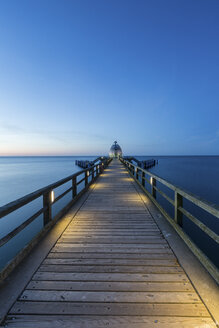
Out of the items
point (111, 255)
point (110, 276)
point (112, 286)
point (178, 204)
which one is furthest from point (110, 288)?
point (178, 204)

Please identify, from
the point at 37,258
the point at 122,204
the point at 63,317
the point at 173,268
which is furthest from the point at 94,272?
the point at 122,204

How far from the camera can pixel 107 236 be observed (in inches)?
137

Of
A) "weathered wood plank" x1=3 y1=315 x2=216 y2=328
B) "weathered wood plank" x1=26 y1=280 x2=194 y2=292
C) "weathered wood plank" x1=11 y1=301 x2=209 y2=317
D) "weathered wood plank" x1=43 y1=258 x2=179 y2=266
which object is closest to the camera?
"weathered wood plank" x1=3 y1=315 x2=216 y2=328

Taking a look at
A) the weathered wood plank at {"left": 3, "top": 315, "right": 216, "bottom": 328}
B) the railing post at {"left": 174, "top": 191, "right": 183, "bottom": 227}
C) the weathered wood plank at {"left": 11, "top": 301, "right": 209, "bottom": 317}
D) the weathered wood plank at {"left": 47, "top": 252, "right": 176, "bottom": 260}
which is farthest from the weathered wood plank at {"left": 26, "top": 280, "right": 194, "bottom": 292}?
the railing post at {"left": 174, "top": 191, "right": 183, "bottom": 227}

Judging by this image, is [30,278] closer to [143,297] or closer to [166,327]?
[143,297]

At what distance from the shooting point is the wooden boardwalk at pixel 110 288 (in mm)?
1703

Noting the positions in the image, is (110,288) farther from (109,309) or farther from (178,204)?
(178,204)

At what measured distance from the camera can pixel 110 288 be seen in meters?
2.06

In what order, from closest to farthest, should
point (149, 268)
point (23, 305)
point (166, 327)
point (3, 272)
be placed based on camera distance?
1. point (166, 327)
2. point (23, 305)
3. point (3, 272)
4. point (149, 268)

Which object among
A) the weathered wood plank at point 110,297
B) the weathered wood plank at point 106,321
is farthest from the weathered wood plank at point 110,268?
the weathered wood plank at point 106,321

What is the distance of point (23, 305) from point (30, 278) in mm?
409

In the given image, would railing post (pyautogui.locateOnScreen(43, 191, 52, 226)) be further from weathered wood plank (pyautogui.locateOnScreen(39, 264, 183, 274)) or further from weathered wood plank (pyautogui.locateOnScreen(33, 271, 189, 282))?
weathered wood plank (pyautogui.locateOnScreen(33, 271, 189, 282))

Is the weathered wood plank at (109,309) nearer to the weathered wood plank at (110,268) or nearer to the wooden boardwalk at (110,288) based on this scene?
the wooden boardwalk at (110,288)

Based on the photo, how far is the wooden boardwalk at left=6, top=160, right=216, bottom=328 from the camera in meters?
1.70
